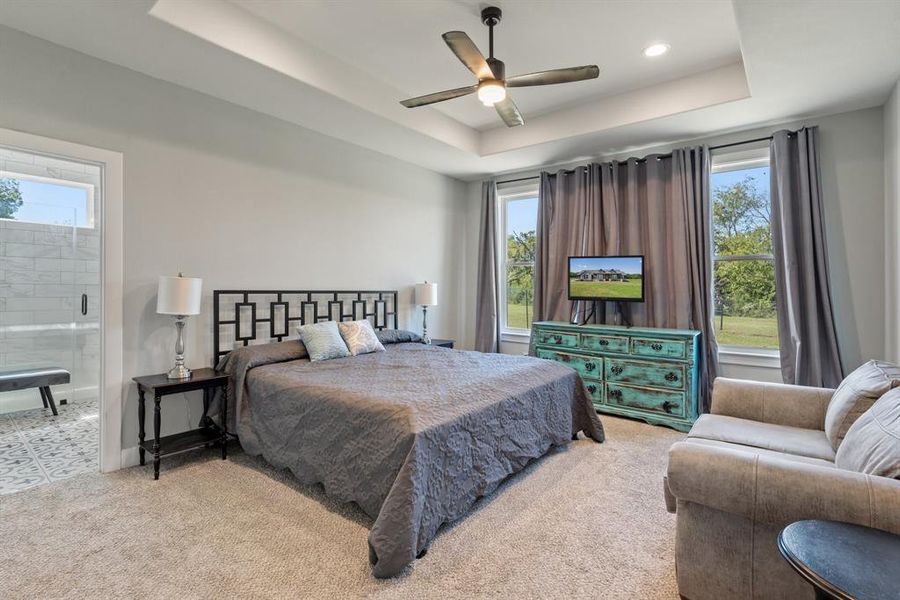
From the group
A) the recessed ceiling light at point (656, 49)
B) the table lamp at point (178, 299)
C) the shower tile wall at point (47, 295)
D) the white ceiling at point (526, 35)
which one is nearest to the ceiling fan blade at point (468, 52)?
the white ceiling at point (526, 35)

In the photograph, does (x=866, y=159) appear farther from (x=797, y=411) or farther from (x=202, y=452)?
(x=202, y=452)

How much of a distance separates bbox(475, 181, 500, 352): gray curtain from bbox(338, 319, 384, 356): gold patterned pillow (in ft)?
6.23

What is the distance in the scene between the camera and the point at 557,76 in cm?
257

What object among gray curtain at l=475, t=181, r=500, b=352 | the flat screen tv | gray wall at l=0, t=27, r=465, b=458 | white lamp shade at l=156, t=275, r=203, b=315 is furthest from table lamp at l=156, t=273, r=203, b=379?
the flat screen tv

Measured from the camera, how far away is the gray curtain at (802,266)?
11.5ft

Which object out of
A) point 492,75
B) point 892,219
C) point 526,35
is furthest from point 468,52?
point 892,219

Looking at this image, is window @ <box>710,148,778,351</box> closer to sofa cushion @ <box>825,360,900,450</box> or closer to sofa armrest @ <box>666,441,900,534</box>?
sofa cushion @ <box>825,360,900,450</box>

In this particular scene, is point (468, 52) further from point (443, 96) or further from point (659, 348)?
point (659, 348)

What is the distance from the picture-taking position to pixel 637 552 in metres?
2.07

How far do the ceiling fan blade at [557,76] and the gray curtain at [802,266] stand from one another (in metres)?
2.27

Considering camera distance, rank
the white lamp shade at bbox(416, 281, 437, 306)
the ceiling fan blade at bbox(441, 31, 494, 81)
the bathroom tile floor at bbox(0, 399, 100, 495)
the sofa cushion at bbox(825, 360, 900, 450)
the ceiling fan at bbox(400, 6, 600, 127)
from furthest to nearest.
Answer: the white lamp shade at bbox(416, 281, 437, 306), the bathroom tile floor at bbox(0, 399, 100, 495), the ceiling fan at bbox(400, 6, 600, 127), the ceiling fan blade at bbox(441, 31, 494, 81), the sofa cushion at bbox(825, 360, 900, 450)

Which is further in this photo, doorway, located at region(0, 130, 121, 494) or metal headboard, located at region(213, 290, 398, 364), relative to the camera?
doorway, located at region(0, 130, 121, 494)

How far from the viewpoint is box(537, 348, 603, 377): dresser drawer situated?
4281 millimetres


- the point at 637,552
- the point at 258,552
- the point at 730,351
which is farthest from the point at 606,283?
the point at 258,552
